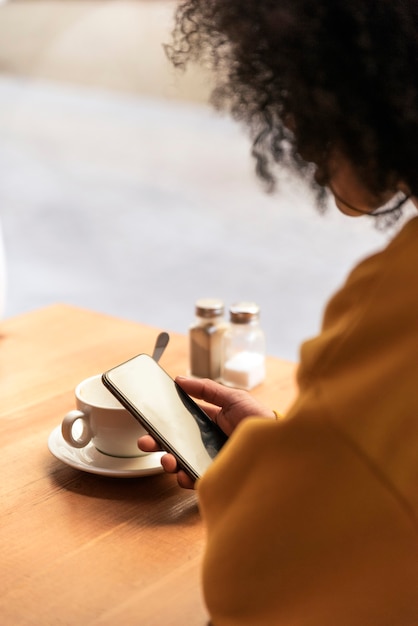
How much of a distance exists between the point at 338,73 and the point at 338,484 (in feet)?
0.93

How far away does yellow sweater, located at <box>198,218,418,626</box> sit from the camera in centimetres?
59

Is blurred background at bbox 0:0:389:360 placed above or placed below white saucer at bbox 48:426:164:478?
below

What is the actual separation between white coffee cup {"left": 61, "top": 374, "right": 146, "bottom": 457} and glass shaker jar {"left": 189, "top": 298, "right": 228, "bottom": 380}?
274 millimetres

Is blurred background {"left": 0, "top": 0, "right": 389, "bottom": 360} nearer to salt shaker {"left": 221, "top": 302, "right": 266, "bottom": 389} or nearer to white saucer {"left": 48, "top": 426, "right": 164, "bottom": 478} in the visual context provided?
white saucer {"left": 48, "top": 426, "right": 164, "bottom": 478}

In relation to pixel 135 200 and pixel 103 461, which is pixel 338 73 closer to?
pixel 103 461

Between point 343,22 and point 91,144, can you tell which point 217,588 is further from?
point 91,144

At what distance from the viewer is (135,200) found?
468 cm

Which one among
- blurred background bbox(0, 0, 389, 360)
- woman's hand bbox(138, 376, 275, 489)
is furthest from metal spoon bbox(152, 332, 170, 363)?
blurred background bbox(0, 0, 389, 360)

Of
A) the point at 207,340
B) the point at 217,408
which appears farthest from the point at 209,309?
the point at 217,408

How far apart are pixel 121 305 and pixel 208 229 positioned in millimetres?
1131

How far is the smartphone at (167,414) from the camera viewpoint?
2.72 feet

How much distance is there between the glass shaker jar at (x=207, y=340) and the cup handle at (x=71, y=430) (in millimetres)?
304

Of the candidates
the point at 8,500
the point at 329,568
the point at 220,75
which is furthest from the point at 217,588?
the point at 220,75

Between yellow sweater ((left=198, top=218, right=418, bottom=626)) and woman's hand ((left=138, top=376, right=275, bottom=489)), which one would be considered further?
woman's hand ((left=138, top=376, right=275, bottom=489))
